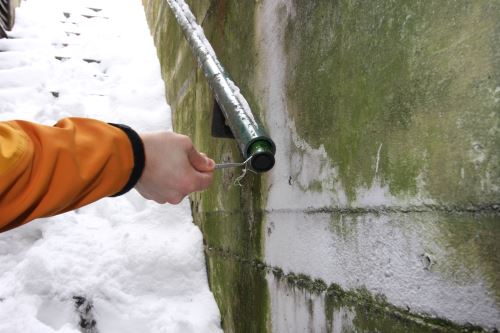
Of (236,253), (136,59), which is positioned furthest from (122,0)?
(236,253)

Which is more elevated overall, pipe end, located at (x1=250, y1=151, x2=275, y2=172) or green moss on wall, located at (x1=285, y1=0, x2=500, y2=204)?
green moss on wall, located at (x1=285, y1=0, x2=500, y2=204)

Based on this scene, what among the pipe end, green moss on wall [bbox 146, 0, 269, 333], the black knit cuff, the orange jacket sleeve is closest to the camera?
the orange jacket sleeve

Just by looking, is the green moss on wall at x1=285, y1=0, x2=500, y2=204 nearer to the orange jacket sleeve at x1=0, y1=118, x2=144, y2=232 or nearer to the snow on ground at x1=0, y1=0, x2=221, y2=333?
the orange jacket sleeve at x1=0, y1=118, x2=144, y2=232

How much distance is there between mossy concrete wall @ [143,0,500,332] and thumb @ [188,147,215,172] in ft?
0.95

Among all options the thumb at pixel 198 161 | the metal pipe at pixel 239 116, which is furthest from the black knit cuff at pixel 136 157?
the metal pipe at pixel 239 116

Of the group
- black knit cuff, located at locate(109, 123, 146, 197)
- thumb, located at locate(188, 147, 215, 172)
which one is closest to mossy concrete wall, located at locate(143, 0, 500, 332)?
thumb, located at locate(188, 147, 215, 172)

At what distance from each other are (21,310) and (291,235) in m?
1.69

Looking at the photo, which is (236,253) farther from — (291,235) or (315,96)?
(315,96)

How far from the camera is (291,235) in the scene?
4.59 ft

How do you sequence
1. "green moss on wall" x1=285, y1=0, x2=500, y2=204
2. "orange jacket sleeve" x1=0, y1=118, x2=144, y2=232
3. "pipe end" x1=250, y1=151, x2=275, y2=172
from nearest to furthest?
"green moss on wall" x1=285, y1=0, x2=500, y2=204 < "orange jacket sleeve" x1=0, y1=118, x2=144, y2=232 < "pipe end" x1=250, y1=151, x2=275, y2=172

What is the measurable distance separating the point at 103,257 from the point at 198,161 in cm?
154

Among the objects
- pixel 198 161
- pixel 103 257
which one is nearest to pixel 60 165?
pixel 198 161

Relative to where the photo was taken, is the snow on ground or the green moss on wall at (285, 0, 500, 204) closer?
the green moss on wall at (285, 0, 500, 204)

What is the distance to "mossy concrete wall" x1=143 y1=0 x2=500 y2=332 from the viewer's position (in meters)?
0.68
